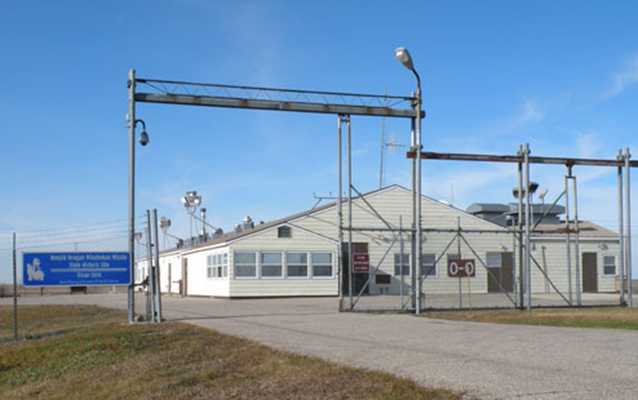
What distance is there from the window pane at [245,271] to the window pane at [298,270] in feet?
5.37

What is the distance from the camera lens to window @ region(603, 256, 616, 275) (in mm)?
35344

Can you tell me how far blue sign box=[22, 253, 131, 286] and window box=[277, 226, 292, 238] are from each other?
1498cm

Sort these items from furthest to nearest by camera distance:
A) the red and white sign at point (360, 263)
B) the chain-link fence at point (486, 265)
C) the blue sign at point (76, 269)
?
the chain-link fence at point (486, 265), the red and white sign at point (360, 263), the blue sign at point (76, 269)

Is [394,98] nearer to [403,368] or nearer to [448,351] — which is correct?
[448,351]

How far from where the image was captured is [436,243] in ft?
106

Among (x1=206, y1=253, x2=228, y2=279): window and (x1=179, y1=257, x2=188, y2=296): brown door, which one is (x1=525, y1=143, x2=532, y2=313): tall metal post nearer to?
(x1=206, y1=253, x2=228, y2=279): window

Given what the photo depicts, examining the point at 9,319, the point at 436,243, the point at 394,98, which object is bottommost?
the point at 9,319

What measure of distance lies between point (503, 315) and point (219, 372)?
35.8 feet

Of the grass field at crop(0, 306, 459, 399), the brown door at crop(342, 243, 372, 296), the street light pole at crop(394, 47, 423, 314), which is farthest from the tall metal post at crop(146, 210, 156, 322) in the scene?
the brown door at crop(342, 243, 372, 296)

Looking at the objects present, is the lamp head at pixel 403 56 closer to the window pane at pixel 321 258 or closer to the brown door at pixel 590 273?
the window pane at pixel 321 258

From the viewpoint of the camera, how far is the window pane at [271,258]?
3127cm

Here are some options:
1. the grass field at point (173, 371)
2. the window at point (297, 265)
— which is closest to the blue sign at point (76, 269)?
→ the grass field at point (173, 371)

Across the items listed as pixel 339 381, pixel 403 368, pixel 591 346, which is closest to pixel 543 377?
pixel 403 368

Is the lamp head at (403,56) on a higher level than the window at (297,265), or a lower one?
higher
